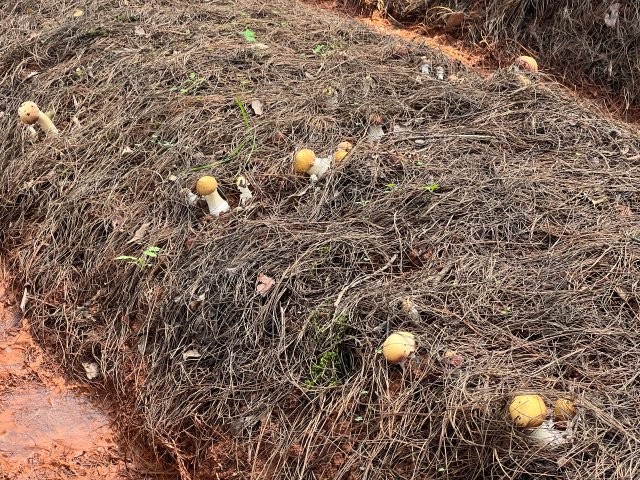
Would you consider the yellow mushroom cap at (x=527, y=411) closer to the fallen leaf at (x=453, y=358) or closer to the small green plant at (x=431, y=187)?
the fallen leaf at (x=453, y=358)

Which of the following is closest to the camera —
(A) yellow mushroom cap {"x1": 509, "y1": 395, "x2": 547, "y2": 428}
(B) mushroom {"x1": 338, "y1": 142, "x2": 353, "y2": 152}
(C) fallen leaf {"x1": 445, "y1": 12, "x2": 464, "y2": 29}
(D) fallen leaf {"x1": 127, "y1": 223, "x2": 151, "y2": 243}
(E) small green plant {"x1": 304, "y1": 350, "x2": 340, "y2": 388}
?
(A) yellow mushroom cap {"x1": 509, "y1": 395, "x2": 547, "y2": 428}

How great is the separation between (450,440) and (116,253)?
2.39m

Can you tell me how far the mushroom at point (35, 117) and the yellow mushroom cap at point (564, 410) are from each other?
4.01 metres

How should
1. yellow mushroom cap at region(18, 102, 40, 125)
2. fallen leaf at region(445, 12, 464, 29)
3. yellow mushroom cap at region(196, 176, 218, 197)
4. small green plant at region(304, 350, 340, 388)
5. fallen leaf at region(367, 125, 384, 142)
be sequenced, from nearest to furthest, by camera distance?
small green plant at region(304, 350, 340, 388) → yellow mushroom cap at region(196, 176, 218, 197) → fallen leaf at region(367, 125, 384, 142) → yellow mushroom cap at region(18, 102, 40, 125) → fallen leaf at region(445, 12, 464, 29)

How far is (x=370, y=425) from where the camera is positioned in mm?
2895

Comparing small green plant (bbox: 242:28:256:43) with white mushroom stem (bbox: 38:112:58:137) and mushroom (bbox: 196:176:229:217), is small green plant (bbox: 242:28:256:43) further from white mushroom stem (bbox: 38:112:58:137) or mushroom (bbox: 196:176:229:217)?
mushroom (bbox: 196:176:229:217)

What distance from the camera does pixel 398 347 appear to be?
2869 mm

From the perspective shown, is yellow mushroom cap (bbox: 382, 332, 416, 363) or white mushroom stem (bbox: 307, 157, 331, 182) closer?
yellow mushroom cap (bbox: 382, 332, 416, 363)

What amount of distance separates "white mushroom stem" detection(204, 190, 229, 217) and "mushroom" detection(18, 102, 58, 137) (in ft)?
5.57

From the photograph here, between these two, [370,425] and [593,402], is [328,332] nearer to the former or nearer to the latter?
[370,425]

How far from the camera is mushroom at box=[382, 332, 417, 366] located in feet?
9.43

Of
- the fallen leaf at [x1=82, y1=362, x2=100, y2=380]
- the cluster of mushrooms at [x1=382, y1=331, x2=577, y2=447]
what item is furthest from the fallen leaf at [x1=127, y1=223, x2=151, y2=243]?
the cluster of mushrooms at [x1=382, y1=331, x2=577, y2=447]

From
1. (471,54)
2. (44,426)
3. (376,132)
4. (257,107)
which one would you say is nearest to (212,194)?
(257,107)

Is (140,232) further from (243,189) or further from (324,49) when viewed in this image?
(324,49)
